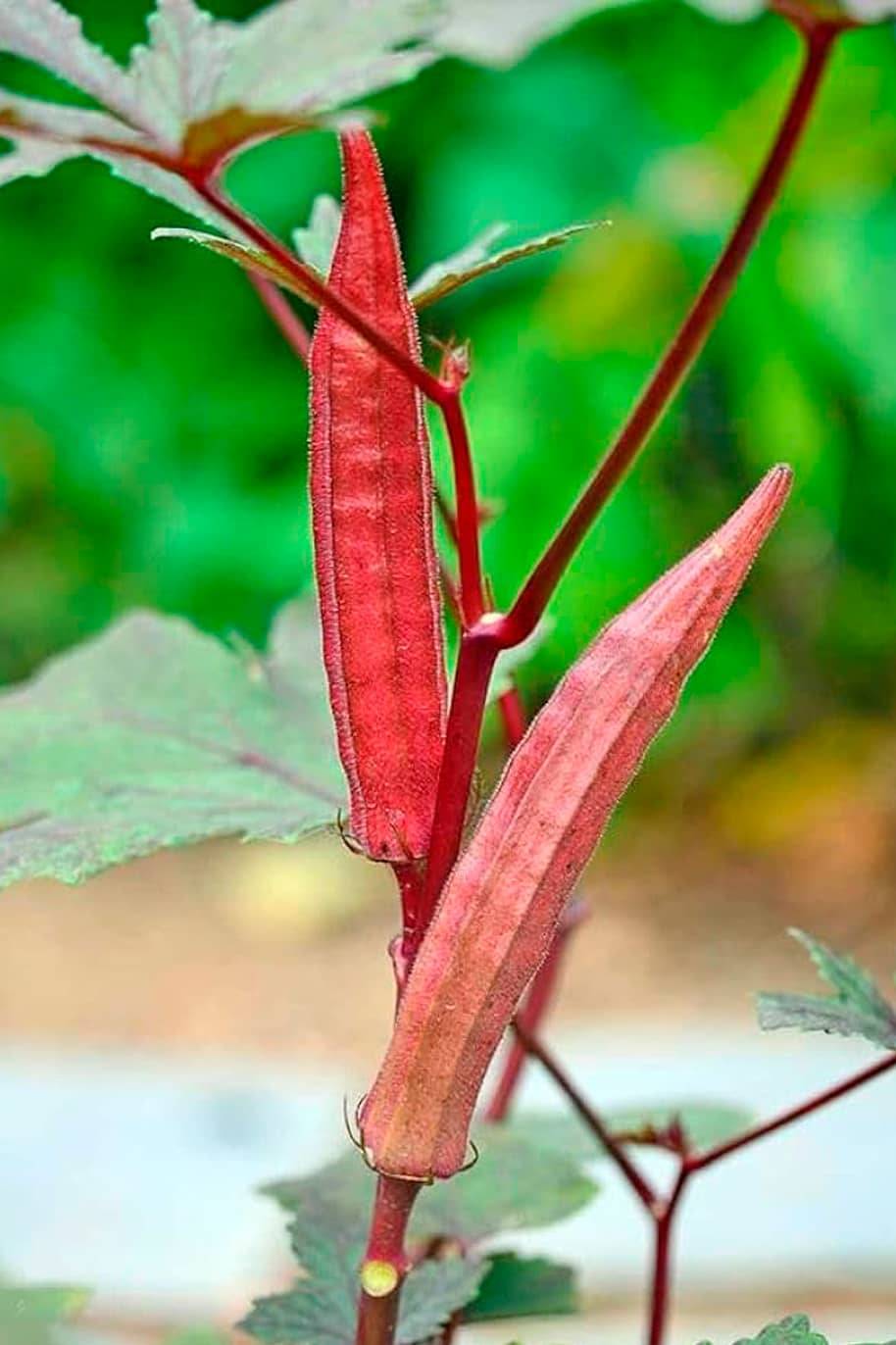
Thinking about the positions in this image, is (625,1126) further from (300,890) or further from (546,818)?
(300,890)

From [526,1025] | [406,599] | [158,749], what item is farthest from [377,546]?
[526,1025]

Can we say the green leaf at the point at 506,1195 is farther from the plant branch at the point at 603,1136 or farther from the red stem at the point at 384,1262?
the red stem at the point at 384,1262

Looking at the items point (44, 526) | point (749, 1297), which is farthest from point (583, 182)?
point (749, 1297)

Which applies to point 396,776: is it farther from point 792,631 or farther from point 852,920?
point 792,631

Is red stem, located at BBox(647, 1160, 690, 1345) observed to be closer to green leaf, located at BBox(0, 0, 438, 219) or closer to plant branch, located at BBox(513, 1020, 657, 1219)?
plant branch, located at BBox(513, 1020, 657, 1219)

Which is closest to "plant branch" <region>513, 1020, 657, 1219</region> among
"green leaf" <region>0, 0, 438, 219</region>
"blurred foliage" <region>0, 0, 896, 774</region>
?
"green leaf" <region>0, 0, 438, 219</region>

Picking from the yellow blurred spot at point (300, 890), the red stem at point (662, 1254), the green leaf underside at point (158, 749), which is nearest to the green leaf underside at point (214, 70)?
the green leaf underside at point (158, 749)
